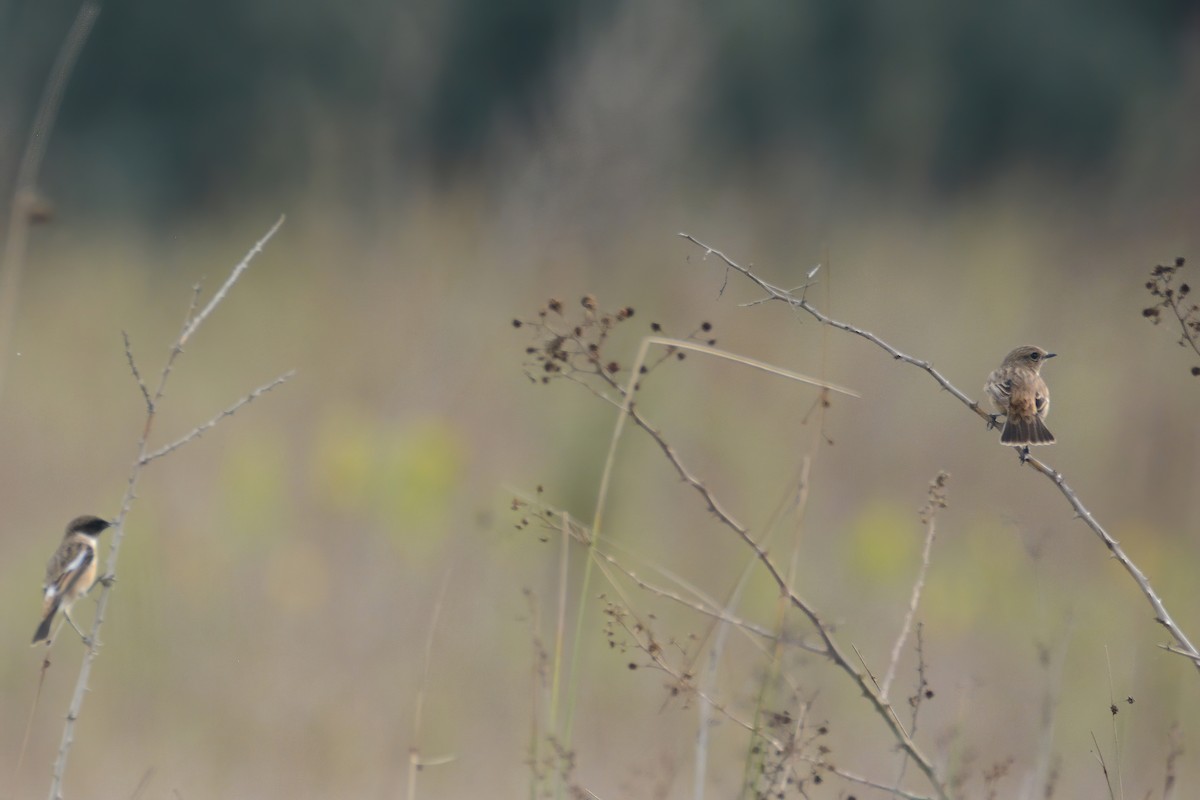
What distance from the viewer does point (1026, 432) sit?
2094 mm

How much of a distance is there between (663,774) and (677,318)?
2.27 m

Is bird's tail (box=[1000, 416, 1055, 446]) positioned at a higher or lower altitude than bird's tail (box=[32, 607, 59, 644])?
higher

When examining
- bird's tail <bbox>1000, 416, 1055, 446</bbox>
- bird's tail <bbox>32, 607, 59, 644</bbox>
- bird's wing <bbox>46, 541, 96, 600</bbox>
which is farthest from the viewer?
bird's tail <bbox>32, 607, 59, 644</bbox>

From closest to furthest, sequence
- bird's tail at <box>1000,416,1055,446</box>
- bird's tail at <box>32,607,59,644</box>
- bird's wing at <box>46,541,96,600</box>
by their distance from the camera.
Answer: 1. bird's tail at <box>1000,416,1055,446</box>
2. bird's wing at <box>46,541,96,600</box>
3. bird's tail at <box>32,607,59,644</box>

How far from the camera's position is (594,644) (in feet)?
13.4

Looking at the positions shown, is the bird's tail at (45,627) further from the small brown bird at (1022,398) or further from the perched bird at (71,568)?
the small brown bird at (1022,398)

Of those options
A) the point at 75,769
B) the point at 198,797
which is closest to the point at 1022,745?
the point at 198,797

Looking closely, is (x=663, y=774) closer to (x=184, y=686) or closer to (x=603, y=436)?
(x=603, y=436)

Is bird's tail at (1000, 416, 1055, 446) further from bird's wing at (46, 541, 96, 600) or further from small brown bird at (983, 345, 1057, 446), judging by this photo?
bird's wing at (46, 541, 96, 600)

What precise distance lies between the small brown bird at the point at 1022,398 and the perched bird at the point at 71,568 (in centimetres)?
187

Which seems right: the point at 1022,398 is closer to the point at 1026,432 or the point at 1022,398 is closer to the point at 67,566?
the point at 1026,432

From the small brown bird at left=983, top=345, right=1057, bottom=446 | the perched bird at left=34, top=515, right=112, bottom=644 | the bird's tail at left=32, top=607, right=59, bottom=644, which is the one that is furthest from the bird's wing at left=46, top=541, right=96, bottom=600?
the small brown bird at left=983, top=345, right=1057, bottom=446

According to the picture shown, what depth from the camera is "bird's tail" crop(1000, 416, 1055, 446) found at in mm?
2035

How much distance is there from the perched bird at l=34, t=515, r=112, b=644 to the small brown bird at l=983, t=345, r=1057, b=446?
1869mm
